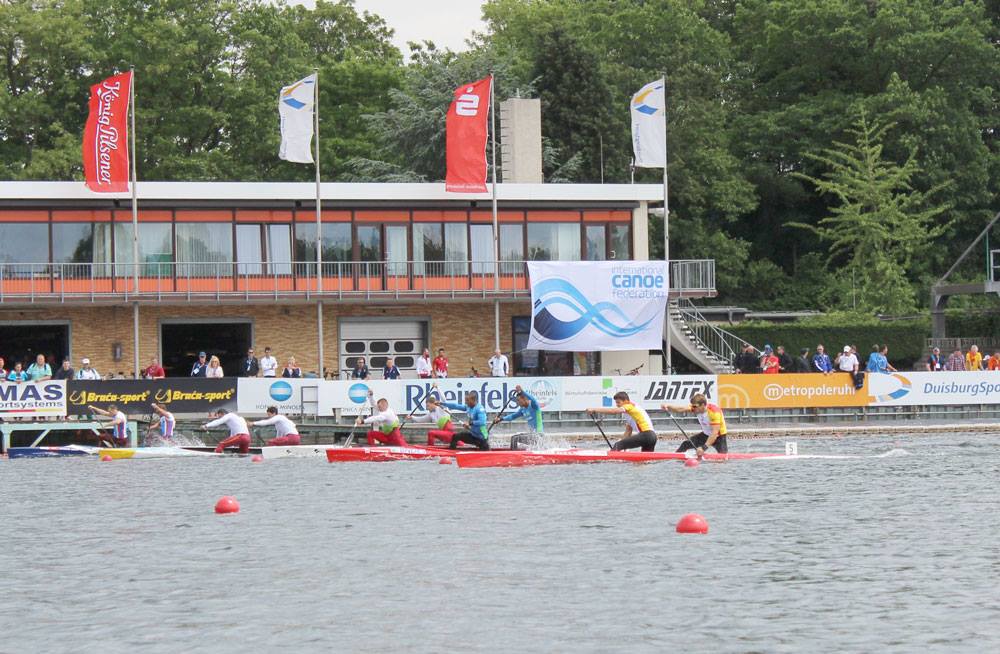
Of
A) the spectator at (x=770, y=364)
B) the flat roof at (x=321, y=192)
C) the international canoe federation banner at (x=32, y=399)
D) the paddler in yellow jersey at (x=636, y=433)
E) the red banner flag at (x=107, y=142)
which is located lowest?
the paddler in yellow jersey at (x=636, y=433)

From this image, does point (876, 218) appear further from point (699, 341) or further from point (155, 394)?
point (155, 394)

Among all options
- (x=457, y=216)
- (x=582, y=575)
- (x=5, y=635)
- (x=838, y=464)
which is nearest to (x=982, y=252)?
(x=457, y=216)

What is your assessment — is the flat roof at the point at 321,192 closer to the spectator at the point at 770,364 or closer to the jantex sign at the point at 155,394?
the spectator at the point at 770,364

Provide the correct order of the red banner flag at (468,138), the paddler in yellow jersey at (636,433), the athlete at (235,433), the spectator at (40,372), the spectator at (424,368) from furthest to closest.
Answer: the red banner flag at (468,138), the spectator at (424,368), the spectator at (40,372), the athlete at (235,433), the paddler in yellow jersey at (636,433)

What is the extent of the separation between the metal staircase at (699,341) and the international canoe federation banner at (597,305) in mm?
2324

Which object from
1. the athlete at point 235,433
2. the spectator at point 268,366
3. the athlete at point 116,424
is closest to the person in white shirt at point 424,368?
the spectator at point 268,366

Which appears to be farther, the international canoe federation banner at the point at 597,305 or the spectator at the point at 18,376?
the international canoe federation banner at the point at 597,305

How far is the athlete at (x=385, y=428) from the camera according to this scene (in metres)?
36.7

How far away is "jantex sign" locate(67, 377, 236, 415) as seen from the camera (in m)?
39.4

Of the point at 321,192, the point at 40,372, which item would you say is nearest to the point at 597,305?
the point at 321,192

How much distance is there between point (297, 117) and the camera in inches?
1855

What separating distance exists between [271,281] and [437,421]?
11.8 meters

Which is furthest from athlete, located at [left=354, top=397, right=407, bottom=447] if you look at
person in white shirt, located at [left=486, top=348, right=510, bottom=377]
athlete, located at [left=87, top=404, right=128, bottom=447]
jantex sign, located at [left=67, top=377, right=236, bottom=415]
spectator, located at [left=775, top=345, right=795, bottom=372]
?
spectator, located at [left=775, top=345, right=795, bottom=372]

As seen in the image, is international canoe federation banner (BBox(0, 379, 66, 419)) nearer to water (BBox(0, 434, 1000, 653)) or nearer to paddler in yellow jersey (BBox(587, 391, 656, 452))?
water (BBox(0, 434, 1000, 653))
